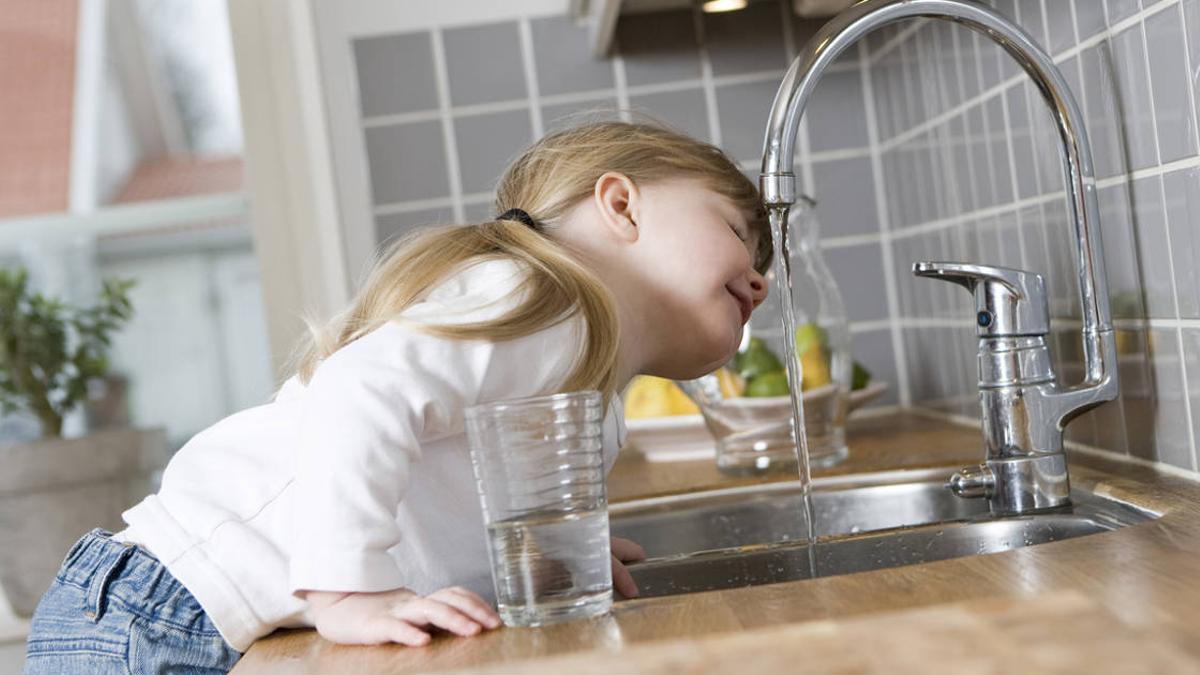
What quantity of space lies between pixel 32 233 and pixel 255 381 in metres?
0.44

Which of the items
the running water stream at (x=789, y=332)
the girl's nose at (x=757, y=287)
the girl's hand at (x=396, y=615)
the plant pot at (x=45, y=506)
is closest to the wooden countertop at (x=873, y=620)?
the girl's hand at (x=396, y=615)

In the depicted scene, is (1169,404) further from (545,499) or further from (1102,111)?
(545,499)

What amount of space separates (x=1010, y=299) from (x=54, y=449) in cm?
152

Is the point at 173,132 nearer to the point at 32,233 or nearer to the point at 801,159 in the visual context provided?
the point at 32,233

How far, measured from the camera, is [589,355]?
93cm

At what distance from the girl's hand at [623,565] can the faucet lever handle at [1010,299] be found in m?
0.30

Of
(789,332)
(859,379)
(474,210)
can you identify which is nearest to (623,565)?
(789,332)

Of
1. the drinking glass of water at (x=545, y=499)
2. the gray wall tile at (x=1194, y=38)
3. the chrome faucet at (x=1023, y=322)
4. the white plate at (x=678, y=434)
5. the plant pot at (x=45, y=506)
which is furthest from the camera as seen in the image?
the plant pot at (x=45, y=506)

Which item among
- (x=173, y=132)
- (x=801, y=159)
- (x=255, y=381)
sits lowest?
(x=255, y=381)

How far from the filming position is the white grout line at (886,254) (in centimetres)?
179

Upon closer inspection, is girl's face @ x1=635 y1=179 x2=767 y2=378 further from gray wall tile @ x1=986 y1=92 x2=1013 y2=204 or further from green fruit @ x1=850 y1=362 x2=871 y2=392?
green fruit @ x1=850 y1=362 x2=871 y2=392

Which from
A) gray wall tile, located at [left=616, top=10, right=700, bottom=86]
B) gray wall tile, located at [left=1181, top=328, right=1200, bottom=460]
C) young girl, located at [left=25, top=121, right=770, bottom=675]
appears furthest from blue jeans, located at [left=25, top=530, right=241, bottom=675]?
gray wall tile, located at [left=616, top=10, right=700, bottom=86]

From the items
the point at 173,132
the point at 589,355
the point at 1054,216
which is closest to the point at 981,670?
the point at 589,355

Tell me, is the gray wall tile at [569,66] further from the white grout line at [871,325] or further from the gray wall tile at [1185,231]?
the gray wall tile at [1185,231]
